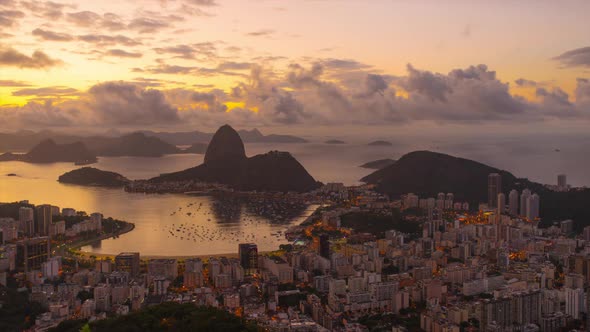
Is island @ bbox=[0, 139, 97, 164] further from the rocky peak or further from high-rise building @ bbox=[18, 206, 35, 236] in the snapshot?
high-rise building @ bbox=[18, 206, 35, 236]

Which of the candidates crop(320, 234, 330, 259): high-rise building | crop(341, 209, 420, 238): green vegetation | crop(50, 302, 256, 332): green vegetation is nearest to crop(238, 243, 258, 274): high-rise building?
crop(320, 234, 330, 259): high-rise building

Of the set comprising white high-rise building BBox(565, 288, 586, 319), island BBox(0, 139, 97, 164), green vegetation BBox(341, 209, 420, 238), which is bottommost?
white high-rise building BBox(565, 288, 586, 319)

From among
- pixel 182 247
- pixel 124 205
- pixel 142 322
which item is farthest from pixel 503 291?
pixel 124 205

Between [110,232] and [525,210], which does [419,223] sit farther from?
[110,232]

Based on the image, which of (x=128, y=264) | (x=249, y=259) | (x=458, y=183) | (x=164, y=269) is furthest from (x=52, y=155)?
(x=249, y=259)

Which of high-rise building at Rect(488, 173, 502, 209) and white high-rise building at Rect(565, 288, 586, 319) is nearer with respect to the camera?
white high-rise building at Rect(565, 288, 586, 319)

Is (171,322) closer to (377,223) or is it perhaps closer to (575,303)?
(575,303)

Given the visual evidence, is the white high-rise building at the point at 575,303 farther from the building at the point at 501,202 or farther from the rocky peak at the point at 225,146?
the rocky peak at the point at 225,146
